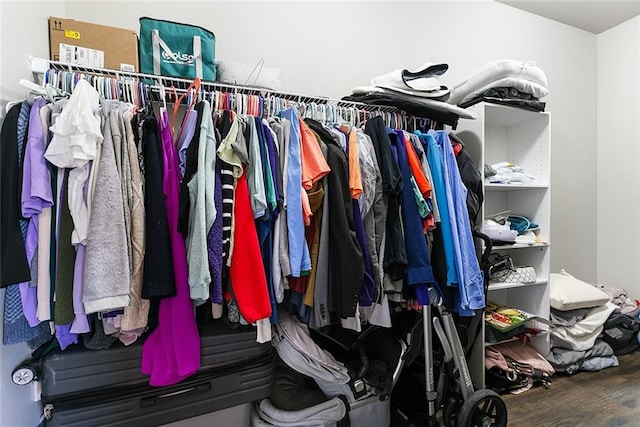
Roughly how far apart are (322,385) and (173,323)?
752 millimetres

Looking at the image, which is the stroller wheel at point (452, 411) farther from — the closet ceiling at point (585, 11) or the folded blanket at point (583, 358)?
the closet ceiling at point (585, 11)

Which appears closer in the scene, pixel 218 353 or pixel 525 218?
pixel 218 353

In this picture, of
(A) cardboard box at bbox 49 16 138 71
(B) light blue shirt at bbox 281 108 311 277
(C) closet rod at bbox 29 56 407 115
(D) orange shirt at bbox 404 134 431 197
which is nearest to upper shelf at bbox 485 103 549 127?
(C) closet rod at bbox 29 56 407 115

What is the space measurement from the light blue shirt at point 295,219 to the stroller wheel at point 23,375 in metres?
0.89

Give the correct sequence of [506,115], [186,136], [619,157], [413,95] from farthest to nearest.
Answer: [619,157] → [506,115] → [413,95] → [186,136]

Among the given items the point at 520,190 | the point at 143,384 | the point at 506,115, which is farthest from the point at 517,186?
the point at 143,384

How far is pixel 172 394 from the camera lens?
1.27m

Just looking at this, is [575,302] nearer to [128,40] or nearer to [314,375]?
[314,375]

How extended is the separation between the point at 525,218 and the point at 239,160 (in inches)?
82.8

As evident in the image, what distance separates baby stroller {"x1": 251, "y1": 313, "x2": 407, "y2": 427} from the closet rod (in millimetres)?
1031

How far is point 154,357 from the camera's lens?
1168 mm

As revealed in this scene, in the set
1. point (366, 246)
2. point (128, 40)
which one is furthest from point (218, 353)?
point (128, 40)

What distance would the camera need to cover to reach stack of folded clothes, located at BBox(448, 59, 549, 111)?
2.01m

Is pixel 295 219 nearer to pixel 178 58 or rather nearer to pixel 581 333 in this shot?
pixel 178 58
